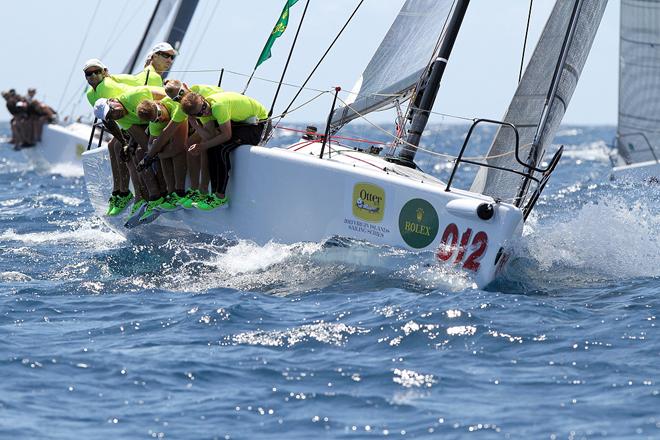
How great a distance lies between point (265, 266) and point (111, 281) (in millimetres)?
1099

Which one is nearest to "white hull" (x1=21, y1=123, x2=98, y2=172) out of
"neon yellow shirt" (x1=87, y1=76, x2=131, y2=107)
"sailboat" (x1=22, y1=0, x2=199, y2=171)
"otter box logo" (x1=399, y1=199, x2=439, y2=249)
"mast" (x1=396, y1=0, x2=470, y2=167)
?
"sailboat" (x1=22, y1=0, x2=199, y2=171)

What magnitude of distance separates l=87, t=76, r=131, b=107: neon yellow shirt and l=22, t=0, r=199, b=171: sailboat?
27.7ft

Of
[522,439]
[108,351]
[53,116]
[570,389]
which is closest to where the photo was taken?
[522,439]

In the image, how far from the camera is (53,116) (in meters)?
21.6

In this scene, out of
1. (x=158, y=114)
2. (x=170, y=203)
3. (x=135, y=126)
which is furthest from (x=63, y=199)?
(x=158, y=114)

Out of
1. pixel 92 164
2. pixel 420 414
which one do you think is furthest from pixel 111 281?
pixel 420 414

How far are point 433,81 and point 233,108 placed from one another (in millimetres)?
1606

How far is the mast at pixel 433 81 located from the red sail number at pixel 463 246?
1409 millimetres

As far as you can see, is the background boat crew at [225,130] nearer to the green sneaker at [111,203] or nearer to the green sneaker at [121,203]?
the green sneaker at [121,203]

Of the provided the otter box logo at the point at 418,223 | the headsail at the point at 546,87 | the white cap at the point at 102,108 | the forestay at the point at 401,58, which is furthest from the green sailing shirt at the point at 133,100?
the headsail at the point at 546,87

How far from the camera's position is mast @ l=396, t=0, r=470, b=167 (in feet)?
28.6

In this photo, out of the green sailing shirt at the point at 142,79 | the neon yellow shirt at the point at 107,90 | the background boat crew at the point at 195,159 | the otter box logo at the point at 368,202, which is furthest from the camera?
the green sailing shirt at the point at 142,79

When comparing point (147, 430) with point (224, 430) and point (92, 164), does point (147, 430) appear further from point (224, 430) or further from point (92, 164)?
point (92, 164)

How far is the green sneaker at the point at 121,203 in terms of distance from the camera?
9.60 meters
